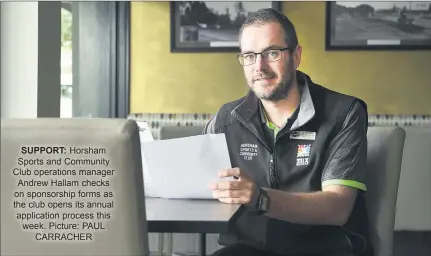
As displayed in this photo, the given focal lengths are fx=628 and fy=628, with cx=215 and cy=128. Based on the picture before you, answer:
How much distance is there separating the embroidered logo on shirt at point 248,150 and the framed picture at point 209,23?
296 centimetres

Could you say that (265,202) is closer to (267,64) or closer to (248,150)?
(248,150)

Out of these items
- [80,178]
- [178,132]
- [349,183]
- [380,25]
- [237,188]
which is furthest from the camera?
[380,25]

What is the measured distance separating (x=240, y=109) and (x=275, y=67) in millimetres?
187

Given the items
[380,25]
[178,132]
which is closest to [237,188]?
[178,132]

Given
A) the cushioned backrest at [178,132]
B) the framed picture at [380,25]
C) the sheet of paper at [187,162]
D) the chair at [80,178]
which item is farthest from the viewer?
the framed picture at [380,25]

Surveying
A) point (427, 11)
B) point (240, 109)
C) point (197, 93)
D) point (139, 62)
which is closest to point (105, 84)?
point (139, 62)

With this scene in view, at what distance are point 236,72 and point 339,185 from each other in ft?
10.4

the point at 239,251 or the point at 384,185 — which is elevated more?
the point at 384,185

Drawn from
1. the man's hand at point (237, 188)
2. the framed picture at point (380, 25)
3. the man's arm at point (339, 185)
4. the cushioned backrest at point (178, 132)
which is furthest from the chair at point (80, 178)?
the framed picture at point (380, 25)

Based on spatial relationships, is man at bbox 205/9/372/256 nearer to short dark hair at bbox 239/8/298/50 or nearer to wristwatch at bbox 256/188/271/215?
short dark hair at bbox 239/8/298/50

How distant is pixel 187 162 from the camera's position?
151cm

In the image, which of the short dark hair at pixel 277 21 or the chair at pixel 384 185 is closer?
the chair at pixel 384 185

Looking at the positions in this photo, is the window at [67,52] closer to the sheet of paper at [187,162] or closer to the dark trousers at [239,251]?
the dark trousers at [239,251]

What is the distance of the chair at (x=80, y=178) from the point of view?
1020mm
